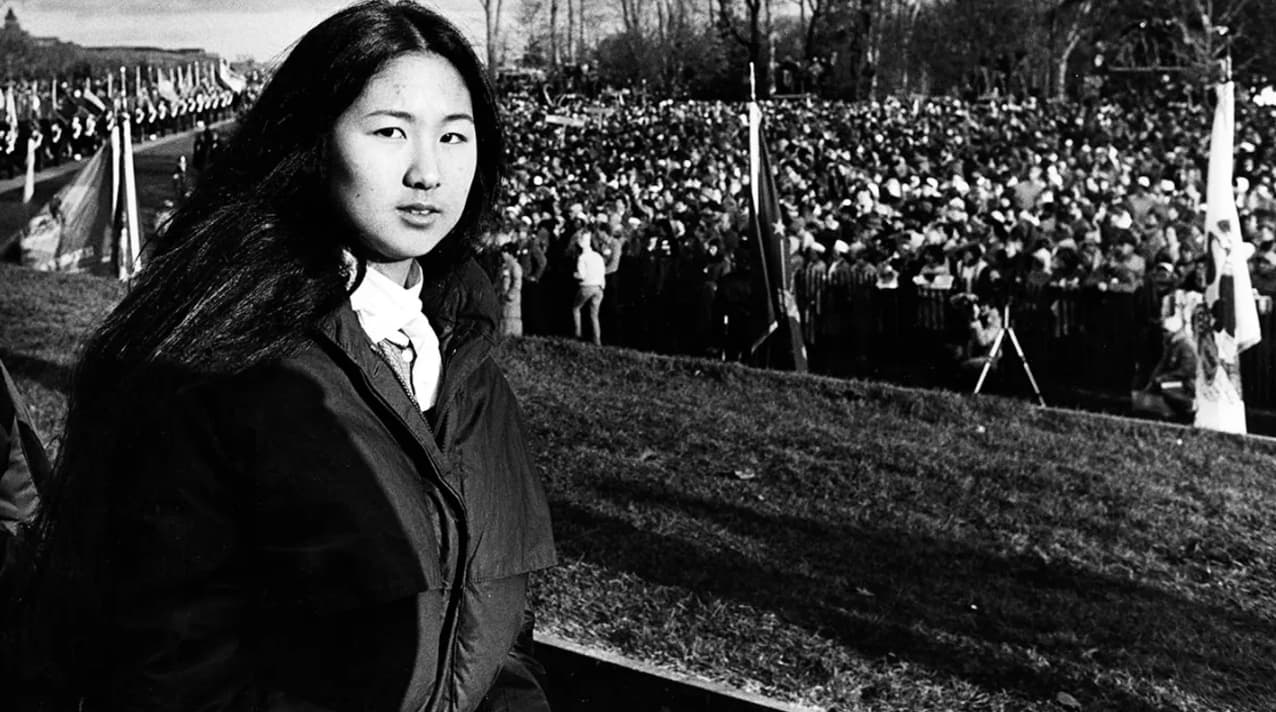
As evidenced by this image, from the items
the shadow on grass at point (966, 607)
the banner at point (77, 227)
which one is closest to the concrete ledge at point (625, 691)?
the shadow on grass at point (966, 607)

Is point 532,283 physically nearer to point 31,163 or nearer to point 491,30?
point 31,163

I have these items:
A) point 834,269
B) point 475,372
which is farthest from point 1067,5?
point 475,372

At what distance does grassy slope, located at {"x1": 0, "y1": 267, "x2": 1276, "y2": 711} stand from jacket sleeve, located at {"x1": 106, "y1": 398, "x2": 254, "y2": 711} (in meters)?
1.23

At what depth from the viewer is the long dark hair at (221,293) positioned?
4.88 feet

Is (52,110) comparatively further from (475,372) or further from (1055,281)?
(475,372)

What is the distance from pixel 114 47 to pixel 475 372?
49.7ft

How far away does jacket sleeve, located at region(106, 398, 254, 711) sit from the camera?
1424mm

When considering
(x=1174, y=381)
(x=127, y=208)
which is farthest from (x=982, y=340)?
(x=127, y=208)

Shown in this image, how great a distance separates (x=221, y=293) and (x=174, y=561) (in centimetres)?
31

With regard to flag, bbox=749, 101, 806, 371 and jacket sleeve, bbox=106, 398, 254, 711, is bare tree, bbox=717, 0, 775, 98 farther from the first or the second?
jacket sleeve, bbox=106, 398, 254, 711

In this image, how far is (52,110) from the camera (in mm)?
18328

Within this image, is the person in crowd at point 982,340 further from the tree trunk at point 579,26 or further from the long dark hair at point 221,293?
the long dark hair at point 221,293

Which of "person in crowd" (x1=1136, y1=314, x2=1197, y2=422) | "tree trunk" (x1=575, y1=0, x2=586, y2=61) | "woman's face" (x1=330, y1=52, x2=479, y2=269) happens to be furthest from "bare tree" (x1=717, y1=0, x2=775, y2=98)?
"woman's face" (x1=330, y1=52, x2=479, y2=269)

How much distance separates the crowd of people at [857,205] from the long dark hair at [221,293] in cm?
1024
